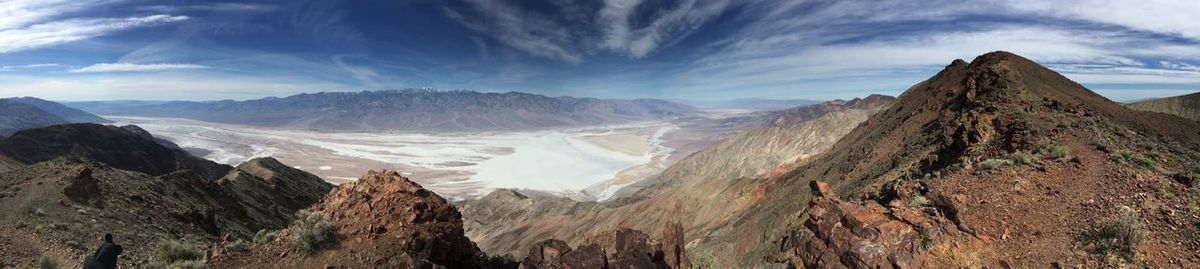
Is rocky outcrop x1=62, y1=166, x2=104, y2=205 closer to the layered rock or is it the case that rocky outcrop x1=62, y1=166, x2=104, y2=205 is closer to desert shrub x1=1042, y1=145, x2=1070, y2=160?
the layered rock

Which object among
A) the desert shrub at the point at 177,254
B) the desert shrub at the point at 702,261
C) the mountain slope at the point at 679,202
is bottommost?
the mountain slope at the point at 679,202

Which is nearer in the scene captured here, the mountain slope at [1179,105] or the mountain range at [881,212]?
the mountain range at [881,212]

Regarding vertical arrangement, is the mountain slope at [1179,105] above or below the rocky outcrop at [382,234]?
above

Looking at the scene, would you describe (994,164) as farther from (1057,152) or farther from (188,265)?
(188,265)

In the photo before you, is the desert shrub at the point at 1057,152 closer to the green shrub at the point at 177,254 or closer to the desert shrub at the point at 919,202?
the desert shrub at the point at 919,202

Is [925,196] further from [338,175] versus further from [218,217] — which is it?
[338,175]

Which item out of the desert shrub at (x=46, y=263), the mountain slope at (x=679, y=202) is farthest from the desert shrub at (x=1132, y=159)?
the desert shrub at (x=46, y=263)

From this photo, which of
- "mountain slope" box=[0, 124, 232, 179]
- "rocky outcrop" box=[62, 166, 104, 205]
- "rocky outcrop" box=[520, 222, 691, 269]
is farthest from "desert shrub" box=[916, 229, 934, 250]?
"mountain slope" box=[0, 124, 232, 179]
